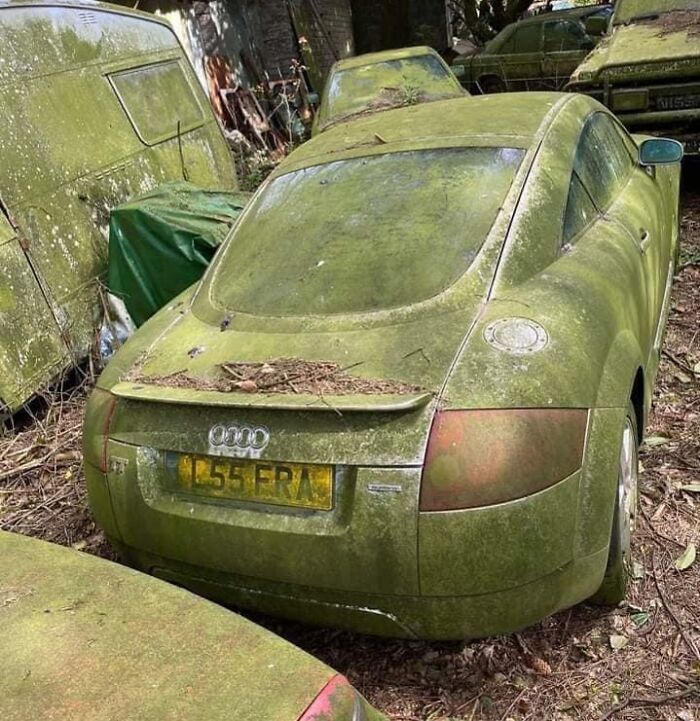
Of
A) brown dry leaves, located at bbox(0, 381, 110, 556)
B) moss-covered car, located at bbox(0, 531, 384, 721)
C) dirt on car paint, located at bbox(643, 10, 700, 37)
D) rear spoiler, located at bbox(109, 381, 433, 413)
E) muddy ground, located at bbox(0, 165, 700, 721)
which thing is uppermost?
dirt on car paint, located at bbox(643, 10, 700, 37)

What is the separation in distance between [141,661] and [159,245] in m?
3.78

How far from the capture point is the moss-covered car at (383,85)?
8.63 meters

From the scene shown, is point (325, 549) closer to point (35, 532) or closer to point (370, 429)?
point (370, 429)

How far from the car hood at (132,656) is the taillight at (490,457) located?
0.73 meters

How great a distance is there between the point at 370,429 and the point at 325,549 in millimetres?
388

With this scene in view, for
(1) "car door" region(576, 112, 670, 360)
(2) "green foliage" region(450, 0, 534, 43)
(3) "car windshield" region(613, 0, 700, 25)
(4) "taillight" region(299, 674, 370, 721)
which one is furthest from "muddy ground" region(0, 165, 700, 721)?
(2) "green foliage" region(450, 0, 534, 43)

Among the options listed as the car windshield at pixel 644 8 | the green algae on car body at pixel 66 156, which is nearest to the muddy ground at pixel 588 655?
the green algae on car body at pixel 66 156

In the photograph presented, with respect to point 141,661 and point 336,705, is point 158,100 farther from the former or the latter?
point 336,705

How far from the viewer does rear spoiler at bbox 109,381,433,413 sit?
2.33 metres

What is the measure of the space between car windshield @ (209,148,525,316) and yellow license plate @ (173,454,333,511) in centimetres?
70

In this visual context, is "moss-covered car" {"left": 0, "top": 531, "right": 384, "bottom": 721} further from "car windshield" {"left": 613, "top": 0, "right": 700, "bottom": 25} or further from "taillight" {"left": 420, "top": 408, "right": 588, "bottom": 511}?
"car windshield" {"left": 613, "top": 0, "right": 700, "bottom": 25}

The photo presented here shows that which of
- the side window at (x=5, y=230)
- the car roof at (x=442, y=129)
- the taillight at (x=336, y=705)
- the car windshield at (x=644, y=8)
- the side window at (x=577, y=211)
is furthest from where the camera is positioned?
the car windshield at (x=644, y=8)

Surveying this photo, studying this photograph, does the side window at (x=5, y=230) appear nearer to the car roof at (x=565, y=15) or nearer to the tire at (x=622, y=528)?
the tire at (x=622, y=528)

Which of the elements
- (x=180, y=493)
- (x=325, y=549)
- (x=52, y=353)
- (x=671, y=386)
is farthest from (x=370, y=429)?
(x=52, y=353)
